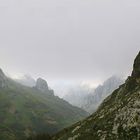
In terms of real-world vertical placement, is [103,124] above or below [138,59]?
below

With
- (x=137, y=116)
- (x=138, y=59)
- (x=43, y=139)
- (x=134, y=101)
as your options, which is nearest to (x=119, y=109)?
(x=134, y=101)

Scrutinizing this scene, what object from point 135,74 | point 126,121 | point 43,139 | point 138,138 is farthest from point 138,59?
point 138,138

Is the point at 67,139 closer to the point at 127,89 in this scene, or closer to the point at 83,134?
the point at 83,134

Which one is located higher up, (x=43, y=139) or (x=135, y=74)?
(x=135, y=74)

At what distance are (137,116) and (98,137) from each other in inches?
381

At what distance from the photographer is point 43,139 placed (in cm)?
9888

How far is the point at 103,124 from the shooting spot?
69812 mm

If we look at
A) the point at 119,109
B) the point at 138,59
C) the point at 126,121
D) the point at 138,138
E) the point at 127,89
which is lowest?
the point at 138,138

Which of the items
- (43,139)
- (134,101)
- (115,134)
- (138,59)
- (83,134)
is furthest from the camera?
(138,59)

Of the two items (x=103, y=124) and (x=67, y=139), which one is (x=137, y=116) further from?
(x=67, y=139)

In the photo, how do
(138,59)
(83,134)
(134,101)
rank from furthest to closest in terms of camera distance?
1. (138,59)
2. (83,134)
3. (134,101)

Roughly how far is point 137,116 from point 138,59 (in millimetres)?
55280

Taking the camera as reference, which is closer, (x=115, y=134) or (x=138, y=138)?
(x=138, y=138)

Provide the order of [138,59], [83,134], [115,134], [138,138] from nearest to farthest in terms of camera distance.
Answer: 1. [138,138]
2. [115,134]
3. [83,134]
4. [138,59]
